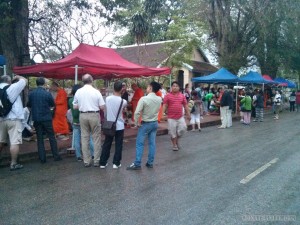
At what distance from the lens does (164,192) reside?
210 inches

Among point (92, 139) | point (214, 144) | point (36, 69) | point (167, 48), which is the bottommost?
point (214, 144)

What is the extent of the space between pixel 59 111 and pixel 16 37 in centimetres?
308

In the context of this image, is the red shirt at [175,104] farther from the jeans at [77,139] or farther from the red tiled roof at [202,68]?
the red tiled roof at [202,68]

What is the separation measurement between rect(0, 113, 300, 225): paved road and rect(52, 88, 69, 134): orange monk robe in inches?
105

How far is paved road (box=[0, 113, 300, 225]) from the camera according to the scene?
430 cm

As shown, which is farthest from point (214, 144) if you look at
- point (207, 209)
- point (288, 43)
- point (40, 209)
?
point (288, 43)

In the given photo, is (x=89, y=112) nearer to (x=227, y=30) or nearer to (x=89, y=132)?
(x=89, y=132)

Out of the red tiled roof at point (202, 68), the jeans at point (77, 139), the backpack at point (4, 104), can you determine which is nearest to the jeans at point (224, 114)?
the jeans at point (77, 139)

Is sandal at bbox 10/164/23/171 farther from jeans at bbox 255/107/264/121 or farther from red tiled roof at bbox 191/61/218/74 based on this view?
red tiled roof at bbox 191/61/218/74

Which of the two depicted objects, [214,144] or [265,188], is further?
[214,144]

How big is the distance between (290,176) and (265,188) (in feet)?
3.61

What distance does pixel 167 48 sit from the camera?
22.6 meters

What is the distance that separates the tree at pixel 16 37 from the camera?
35.4 ft

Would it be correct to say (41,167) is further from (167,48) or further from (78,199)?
(167,48)
